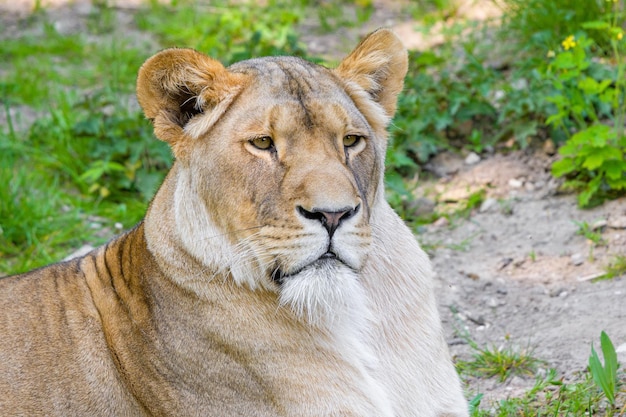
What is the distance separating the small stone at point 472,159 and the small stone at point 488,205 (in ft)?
1.48

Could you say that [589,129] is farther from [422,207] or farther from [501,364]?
[501,364]

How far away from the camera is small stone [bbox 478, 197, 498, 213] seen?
6012mm

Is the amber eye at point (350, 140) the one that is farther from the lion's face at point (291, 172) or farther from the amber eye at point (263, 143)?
the amber eye at point (263, 143)

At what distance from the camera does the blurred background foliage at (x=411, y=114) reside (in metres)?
5.70

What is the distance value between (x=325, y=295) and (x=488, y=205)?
3126 millimetres

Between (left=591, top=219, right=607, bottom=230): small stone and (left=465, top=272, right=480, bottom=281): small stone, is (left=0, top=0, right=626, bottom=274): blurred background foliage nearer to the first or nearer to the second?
(left=591, top=219, right=607, bottom=230): small stone

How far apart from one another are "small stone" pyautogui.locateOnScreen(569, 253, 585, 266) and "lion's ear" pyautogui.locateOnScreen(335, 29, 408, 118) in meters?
2.04

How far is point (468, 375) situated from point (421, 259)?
103 centimetres

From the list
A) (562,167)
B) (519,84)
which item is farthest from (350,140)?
(519,84)

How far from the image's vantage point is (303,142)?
3102 mm

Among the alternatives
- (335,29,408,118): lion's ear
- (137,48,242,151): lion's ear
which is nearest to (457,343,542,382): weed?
(335,29,408,118): lion's ear

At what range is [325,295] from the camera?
3090 millimetres

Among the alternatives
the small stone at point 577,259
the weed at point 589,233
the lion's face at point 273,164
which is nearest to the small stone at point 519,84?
the weed at point 589,233

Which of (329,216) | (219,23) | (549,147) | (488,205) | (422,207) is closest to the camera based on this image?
(329,216)
